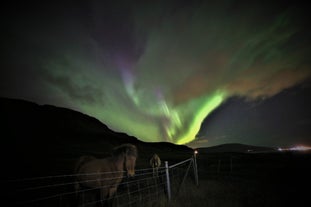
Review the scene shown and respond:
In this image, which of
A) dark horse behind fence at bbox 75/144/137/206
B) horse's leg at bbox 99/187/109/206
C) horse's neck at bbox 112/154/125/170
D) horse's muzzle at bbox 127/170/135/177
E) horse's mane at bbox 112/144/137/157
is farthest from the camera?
horse's mane at bbox 112/144/137/157

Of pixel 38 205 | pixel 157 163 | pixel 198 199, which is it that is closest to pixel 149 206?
pixel 198 199

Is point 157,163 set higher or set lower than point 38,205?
higher

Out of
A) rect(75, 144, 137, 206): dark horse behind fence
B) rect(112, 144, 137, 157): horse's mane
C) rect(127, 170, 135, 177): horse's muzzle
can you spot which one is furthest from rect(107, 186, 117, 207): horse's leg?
rect(112, 144, 137, 157): horse's mane

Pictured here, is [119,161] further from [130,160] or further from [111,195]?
[111,195]

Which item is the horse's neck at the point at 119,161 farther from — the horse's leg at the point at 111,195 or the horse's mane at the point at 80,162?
the horse's mane at the point at 80,162

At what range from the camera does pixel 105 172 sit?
6859mm

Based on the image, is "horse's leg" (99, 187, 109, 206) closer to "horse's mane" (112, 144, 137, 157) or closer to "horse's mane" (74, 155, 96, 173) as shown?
"horse's mane" (74, 155, 96, 173)

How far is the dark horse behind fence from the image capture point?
6.87 meters

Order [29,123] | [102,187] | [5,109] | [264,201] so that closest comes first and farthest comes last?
[102,187], [264,201], [29,123], [5,109]

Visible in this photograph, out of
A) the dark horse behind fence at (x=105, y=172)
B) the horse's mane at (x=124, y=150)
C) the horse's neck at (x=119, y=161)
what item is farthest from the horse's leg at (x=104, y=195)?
the horse's mane at (x=124, y=150)

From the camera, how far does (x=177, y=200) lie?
320 inches

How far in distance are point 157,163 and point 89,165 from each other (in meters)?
10.3

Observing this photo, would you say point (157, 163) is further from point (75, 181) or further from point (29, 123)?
point (29, 123)

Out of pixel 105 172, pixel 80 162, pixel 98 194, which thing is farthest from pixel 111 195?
pixel 80 162
